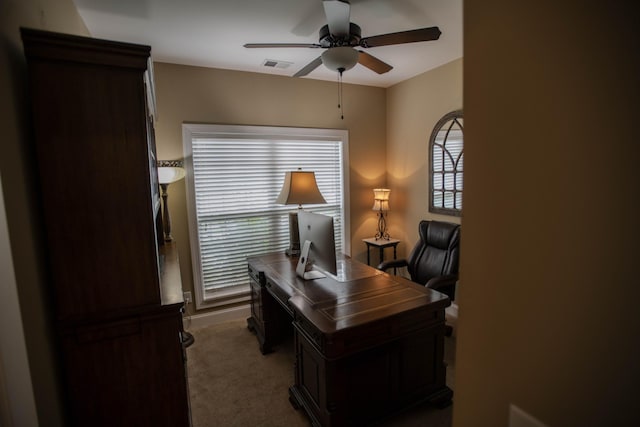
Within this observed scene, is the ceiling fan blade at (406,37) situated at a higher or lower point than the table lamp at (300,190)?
higher

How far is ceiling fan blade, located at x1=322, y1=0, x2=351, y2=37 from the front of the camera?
1746 mm

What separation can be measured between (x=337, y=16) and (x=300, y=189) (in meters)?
1.51

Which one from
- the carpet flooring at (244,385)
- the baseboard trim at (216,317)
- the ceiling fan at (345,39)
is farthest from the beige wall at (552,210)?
the baseboard trim at (216,317)

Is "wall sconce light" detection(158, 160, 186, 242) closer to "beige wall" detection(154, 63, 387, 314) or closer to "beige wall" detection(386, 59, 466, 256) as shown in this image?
"beige wall" detection(154, 63, 387, 314)

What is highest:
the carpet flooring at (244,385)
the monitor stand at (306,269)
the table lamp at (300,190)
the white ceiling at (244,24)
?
the white ceiling at (244,24)

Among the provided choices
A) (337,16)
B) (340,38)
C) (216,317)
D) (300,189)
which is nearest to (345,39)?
(340,38)

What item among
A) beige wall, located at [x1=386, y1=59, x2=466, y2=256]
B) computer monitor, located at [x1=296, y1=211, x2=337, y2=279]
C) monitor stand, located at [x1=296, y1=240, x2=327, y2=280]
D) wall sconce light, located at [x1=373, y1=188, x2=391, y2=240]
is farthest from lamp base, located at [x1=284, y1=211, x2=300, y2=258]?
beige wall, located at [x1=386, y1=59, x2=466, y2=256]

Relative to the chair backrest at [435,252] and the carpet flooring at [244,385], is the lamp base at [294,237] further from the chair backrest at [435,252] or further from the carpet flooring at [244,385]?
the chair backrest at [435,252]

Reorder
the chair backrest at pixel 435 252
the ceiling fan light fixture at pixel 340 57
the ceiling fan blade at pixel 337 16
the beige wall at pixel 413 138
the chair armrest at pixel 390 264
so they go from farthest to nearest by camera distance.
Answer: the beige wall at pixel 413 138 → the chair armrest at pixel 390 264 → the chair backrest at pixel 435 252 → the ceiling fan light fixture at pixel 340 57 → the ceiling fan blade at pixel 337 16

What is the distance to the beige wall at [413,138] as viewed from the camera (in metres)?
3.44

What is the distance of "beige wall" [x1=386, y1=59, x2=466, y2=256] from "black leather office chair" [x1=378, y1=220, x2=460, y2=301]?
0.41 m

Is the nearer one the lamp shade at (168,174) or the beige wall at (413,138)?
the lamp shade at (168,174)

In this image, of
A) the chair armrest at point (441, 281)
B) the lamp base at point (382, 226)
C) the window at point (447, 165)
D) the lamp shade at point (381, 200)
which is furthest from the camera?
the lamp base at point (382, 226)

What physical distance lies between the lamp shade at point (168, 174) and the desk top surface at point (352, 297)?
1.23 metres
